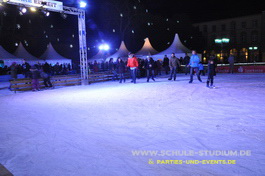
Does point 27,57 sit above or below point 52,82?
above

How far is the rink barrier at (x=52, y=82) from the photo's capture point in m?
13.5

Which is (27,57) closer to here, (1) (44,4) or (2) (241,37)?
(1) (44,4)

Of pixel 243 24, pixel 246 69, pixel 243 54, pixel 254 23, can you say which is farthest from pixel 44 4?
pixel 243 24

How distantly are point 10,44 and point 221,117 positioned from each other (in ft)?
136

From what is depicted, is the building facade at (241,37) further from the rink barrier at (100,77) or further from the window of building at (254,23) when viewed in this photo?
the rink barrier at (100,77)

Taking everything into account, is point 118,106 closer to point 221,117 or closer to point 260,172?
point 221,117

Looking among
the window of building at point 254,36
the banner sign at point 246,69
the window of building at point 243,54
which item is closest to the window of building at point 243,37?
the window of building at point 254,36

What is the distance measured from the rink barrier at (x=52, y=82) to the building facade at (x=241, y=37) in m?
36.2

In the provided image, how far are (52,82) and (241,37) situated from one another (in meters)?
45.1

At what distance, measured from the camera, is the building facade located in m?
47.0

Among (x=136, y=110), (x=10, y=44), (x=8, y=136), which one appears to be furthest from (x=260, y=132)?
(x=10, y=44)

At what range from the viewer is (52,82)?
15562 millimetres

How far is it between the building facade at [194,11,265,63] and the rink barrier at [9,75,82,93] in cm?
3617

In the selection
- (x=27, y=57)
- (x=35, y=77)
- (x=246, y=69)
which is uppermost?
(x=27, y=57)
